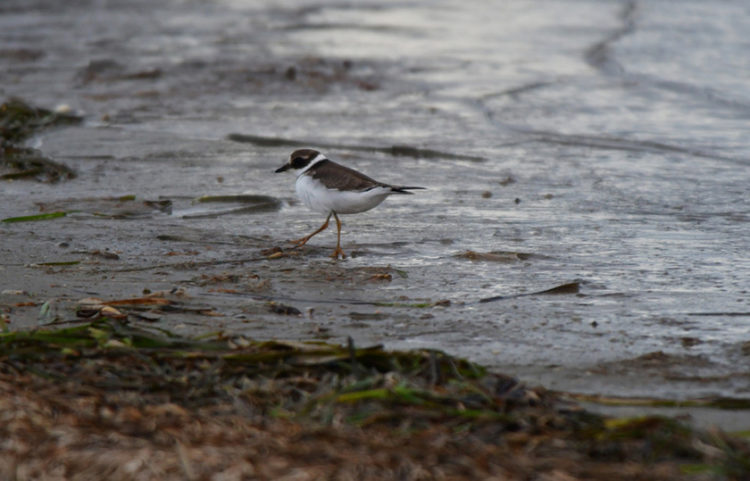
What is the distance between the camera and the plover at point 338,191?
545 centimetres

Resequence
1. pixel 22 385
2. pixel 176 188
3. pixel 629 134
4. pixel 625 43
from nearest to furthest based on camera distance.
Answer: pixel 22 385, pixel 176 188, pixel 629 134, pixel 625 43

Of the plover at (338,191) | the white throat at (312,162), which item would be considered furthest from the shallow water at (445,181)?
the white throat at (312,162)

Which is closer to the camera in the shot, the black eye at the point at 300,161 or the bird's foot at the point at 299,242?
the bird's foot at the point at 299,242

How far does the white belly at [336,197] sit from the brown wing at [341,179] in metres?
0.03

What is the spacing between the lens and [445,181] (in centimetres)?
717

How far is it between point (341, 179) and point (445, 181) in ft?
5.88

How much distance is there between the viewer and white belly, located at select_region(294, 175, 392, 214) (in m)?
5.46

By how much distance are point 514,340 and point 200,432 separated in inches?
57.4

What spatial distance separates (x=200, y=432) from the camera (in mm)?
3037

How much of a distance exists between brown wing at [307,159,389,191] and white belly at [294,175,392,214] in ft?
0.09

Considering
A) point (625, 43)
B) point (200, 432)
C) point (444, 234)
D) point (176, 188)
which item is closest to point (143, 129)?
point (176, 188)

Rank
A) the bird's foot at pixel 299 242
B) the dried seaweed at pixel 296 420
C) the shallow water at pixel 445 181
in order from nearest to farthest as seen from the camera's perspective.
A: 1. the dried seaweed at pixel 296 420
2. the shallow water at pixel 445 181
3. the bird's foot at pixel 299 242

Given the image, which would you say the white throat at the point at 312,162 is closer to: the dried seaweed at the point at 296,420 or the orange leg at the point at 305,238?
the orange leg at the point at 305,238

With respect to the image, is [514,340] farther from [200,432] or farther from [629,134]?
[629,134]
